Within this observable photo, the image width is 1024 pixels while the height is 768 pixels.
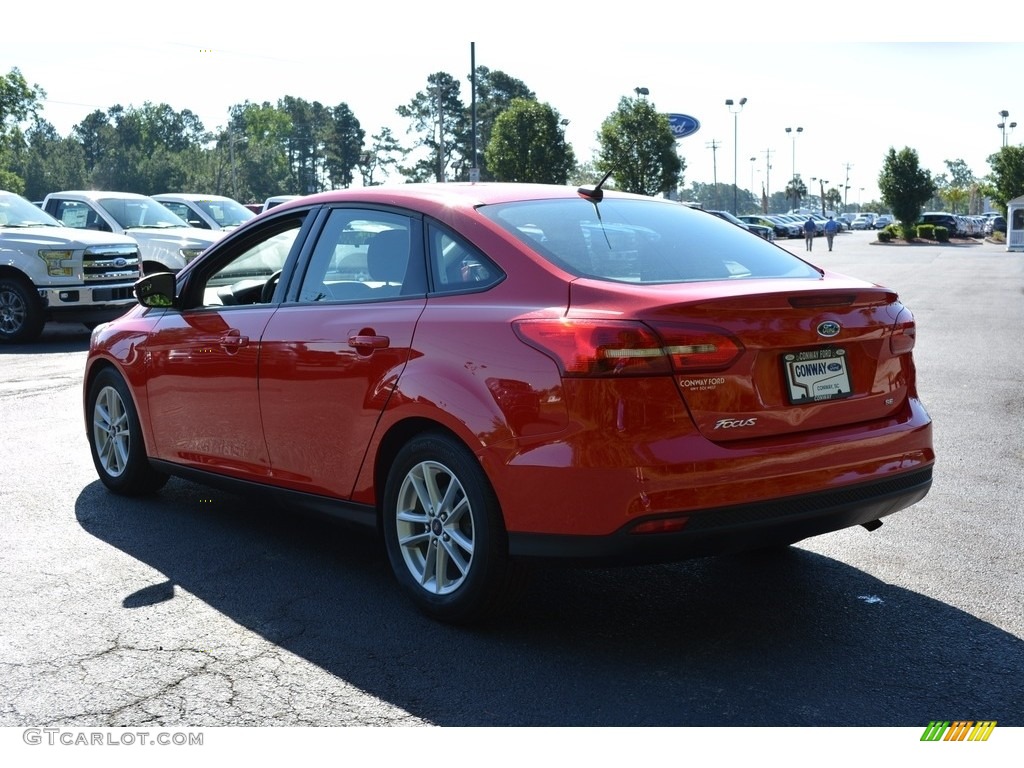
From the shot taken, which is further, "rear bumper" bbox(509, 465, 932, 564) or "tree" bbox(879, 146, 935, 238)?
"tree" bbox(879, 146, 935, 238)

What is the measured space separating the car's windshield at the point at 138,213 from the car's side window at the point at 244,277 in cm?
1270

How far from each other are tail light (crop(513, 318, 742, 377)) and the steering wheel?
1977mm

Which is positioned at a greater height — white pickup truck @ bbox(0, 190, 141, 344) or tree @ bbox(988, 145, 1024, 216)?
tree @ bbox(988, 145, 1024, 216)

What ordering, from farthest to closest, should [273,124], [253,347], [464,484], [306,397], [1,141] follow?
[273,124]
[1,141]
[253,347]
[306,397]
[464,484]

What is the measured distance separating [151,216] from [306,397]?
1545 cm

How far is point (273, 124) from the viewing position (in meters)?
152

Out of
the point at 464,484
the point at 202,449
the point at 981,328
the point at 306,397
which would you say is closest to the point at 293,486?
the point at 306,397

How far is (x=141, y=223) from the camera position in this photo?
62.3 feet

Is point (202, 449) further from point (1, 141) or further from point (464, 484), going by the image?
point (1, 141)

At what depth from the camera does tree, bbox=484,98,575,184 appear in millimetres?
60250

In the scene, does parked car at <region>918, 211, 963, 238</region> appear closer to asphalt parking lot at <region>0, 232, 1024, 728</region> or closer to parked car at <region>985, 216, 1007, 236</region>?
parked car at <region>985, 216, 1007, 236</region>

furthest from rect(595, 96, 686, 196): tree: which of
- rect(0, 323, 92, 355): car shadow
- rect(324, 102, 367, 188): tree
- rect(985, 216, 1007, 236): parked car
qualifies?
rect(324, 102, 367, 188): tree

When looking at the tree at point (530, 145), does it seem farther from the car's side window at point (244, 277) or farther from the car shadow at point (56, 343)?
the car's side window at point (244, 277)

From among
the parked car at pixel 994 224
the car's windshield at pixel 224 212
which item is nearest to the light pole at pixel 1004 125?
the parked car at pixel 994 224
